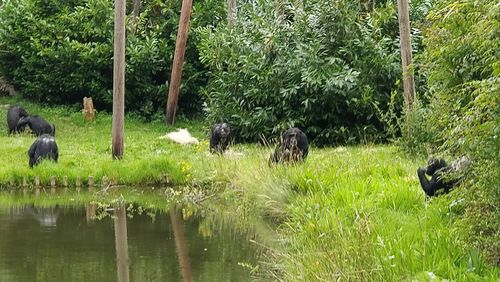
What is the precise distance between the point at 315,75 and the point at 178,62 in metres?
5.79

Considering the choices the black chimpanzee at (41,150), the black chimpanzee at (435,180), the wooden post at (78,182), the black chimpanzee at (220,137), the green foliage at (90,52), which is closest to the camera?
the black chimpanzee at (435,180)

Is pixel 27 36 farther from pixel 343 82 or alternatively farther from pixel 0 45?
pixel 343 82

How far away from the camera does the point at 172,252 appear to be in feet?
35.3

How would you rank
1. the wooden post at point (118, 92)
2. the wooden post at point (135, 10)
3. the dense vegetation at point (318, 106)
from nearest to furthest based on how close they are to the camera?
the dense vegetation at point (318, 106)
the wooden post at point (118, 92)
the wooden post at point (135, 10)

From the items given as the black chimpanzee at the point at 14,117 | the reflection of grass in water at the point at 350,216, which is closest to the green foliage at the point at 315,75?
the reflection of grass in water at the point at 350,216

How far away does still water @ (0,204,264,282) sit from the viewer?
31.3 ft

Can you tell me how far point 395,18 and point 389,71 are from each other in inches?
91.7

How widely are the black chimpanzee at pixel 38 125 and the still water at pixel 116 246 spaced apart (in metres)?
7.31

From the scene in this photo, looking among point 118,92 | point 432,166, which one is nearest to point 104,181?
point 118,92

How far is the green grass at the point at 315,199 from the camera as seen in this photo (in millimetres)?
6895

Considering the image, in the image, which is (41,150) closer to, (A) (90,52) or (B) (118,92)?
(B) (118,92)

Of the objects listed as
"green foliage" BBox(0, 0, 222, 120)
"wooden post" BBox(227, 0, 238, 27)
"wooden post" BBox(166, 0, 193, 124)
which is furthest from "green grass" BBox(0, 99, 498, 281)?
"wooden post" BBox(227, 0, 238, 27)

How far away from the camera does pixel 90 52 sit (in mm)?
26438

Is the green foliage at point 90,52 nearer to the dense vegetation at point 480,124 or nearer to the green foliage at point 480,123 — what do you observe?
the green foliage at point 480,123
